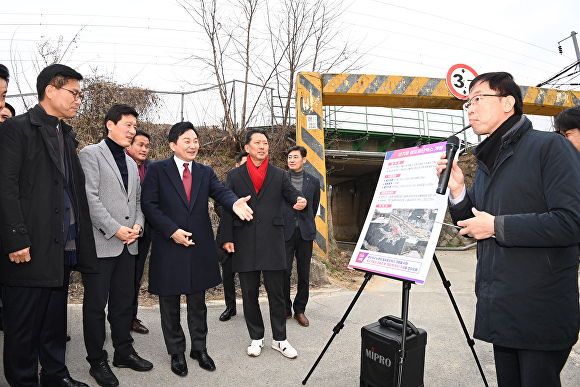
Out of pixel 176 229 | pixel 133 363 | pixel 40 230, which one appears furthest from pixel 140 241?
pixel 40 230

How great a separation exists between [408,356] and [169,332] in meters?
2.04

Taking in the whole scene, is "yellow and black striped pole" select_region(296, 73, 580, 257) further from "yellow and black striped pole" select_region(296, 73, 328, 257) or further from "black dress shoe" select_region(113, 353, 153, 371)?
"black dress shoe" select_region(113, 353, 153, 371)

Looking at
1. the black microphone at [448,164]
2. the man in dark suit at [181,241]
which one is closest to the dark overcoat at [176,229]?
the man in dark suit at [181,241]

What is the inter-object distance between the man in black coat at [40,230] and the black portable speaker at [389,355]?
2189 millimetres

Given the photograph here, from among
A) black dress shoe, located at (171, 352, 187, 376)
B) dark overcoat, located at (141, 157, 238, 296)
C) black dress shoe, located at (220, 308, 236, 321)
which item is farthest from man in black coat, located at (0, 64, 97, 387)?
black dress shoe, located at (220, 308, 236, 321)

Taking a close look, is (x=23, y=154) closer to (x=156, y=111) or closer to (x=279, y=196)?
(x=279, y=196)

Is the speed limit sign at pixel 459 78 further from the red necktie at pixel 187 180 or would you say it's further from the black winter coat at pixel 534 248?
the red necktie at pixel 187 180

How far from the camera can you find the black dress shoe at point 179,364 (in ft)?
10.1

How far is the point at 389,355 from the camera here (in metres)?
2.39

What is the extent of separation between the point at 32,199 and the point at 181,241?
3.67 ft

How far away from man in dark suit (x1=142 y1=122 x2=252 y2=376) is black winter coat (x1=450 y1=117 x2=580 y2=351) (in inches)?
78.4

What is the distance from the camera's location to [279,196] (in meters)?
3.71

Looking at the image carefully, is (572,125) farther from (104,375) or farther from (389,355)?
(104,375)

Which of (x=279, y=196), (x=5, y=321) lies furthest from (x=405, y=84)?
(x=5, y=321)
